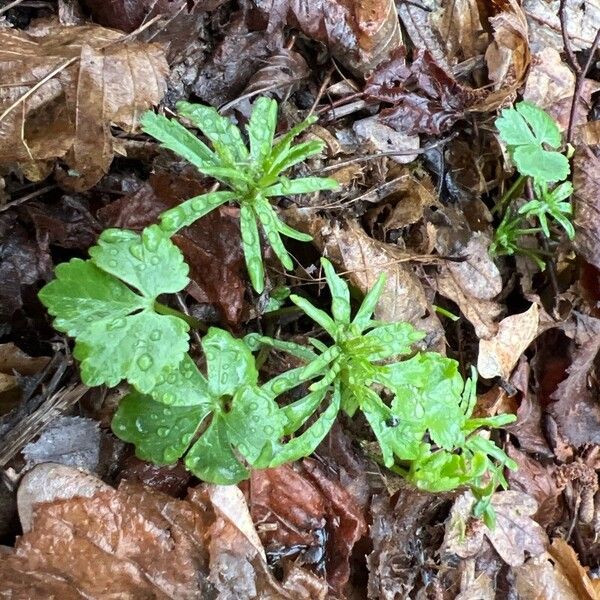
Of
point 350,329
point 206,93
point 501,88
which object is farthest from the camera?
point 501,88

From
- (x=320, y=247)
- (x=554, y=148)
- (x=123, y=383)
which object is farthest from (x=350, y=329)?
(x=554, y=148)

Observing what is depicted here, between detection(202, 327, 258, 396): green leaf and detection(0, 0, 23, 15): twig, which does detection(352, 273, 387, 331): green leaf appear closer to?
detection(202, 327, 258, 396): green leaf

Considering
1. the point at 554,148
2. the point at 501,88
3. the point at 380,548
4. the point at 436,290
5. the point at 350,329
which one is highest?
the point at 501,88

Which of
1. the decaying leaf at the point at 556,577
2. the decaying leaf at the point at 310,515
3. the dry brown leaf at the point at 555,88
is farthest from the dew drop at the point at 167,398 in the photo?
the dry brown leaf at the point at 555,88

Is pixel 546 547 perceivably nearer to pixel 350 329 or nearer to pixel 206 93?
pixel 350 329

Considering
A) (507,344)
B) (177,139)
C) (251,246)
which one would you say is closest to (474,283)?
(507,344)

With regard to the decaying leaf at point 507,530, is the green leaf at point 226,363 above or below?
above

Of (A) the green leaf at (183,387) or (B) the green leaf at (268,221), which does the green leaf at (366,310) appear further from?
(A) the green leaf at (183,387)
